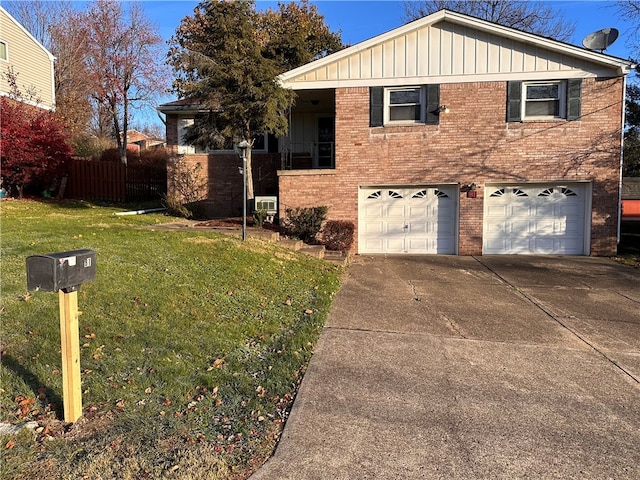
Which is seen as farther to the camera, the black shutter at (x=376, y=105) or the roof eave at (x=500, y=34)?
the black shutter at (x=376, y=105)

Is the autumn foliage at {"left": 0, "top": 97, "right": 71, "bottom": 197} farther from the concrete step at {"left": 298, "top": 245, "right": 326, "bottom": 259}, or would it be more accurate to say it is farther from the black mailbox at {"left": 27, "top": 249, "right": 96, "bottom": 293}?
the black mailbox at {"left": 27, "top": 249, "right": 96, "bottom": 293}

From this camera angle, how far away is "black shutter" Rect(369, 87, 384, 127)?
12.3m

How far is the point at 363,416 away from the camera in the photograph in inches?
134

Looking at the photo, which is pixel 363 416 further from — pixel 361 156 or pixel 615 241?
pixel 615 241

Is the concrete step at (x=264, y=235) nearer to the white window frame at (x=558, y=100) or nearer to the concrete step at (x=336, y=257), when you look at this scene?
the concrete step at (x=336, y=257)

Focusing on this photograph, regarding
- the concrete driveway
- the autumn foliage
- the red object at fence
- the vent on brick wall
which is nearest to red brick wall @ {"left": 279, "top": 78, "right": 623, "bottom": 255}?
the vent on brick wall

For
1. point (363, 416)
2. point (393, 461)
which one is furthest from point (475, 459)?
point (363, 416)

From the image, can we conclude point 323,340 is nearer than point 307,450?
No

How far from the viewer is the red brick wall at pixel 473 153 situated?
11.9m

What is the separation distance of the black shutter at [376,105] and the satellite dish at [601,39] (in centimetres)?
593

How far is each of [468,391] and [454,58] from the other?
10.6 metres

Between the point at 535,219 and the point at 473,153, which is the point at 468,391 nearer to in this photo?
the point at 473,153

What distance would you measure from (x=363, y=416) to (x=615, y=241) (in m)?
11.8

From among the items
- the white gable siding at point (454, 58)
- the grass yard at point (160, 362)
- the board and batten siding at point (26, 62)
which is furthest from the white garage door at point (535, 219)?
the board and batten siding at point (26, 62)
